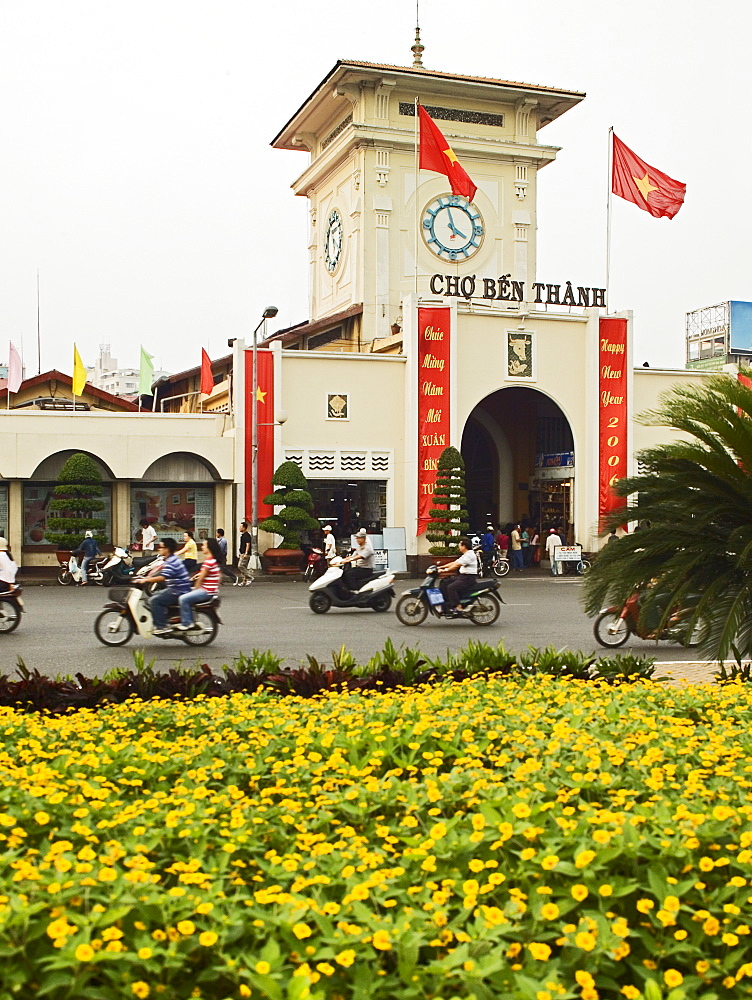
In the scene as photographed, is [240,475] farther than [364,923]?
Yes

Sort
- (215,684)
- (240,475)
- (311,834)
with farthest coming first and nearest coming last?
(240,475)
(215,684)
(311,834)

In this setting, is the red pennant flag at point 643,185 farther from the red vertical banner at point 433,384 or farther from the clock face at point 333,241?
the clock face at point 333,241

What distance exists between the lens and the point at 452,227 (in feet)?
137

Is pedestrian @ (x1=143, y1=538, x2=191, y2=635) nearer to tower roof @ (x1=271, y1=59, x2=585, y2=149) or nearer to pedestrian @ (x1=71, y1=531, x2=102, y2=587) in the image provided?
pedestrian @ (x1=71, y1=531, x2=102, y2=587)

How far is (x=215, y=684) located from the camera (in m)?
7.85

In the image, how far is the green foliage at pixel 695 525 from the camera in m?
8.55

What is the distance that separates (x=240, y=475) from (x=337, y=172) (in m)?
16.4

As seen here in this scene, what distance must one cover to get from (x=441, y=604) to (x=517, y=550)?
17.2 meters

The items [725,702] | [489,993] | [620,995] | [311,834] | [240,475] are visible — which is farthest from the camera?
[240,475]

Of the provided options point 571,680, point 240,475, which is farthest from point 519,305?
point 571,680

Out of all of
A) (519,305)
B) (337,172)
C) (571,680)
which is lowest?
(571,680)

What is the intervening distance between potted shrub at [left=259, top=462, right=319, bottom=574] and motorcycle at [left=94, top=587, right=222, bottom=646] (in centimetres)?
1524

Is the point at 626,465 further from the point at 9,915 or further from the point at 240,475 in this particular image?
the point at 9,915

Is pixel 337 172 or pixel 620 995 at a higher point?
pixel 337 172
